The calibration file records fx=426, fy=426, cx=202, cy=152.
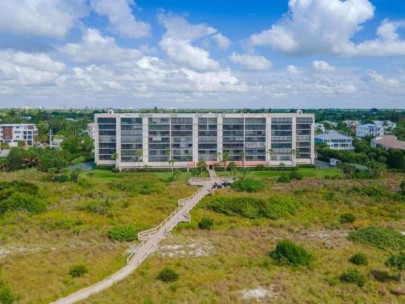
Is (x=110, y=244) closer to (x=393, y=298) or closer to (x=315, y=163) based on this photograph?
(x=393, y=298)

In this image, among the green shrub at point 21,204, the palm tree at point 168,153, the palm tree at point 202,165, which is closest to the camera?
the green shrub at point 21,204

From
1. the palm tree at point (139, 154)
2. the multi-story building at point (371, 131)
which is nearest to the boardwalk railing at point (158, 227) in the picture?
the palm tree at point (139, 154)

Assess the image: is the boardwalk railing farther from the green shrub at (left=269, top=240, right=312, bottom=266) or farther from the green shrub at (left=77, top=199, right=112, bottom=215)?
the green shrub at (left=269, top=240, right=312, bottom=266)

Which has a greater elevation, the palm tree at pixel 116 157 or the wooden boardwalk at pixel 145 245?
the palm tree at pixel 116 157

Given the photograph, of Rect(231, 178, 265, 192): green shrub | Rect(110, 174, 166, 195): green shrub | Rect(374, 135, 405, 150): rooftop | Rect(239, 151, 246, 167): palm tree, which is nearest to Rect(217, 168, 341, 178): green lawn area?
Rect(239, 151, 246, 167): palm tree

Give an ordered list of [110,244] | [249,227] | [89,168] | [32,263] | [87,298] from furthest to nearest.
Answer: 1. [89,168]
2. [249,227]
3. [110,244]
4. [32,263]
5. [87,298]

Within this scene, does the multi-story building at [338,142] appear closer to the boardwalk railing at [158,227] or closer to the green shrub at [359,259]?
the boardwalk railing at [158,227]

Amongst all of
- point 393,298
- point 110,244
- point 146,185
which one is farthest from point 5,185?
point 393,298
